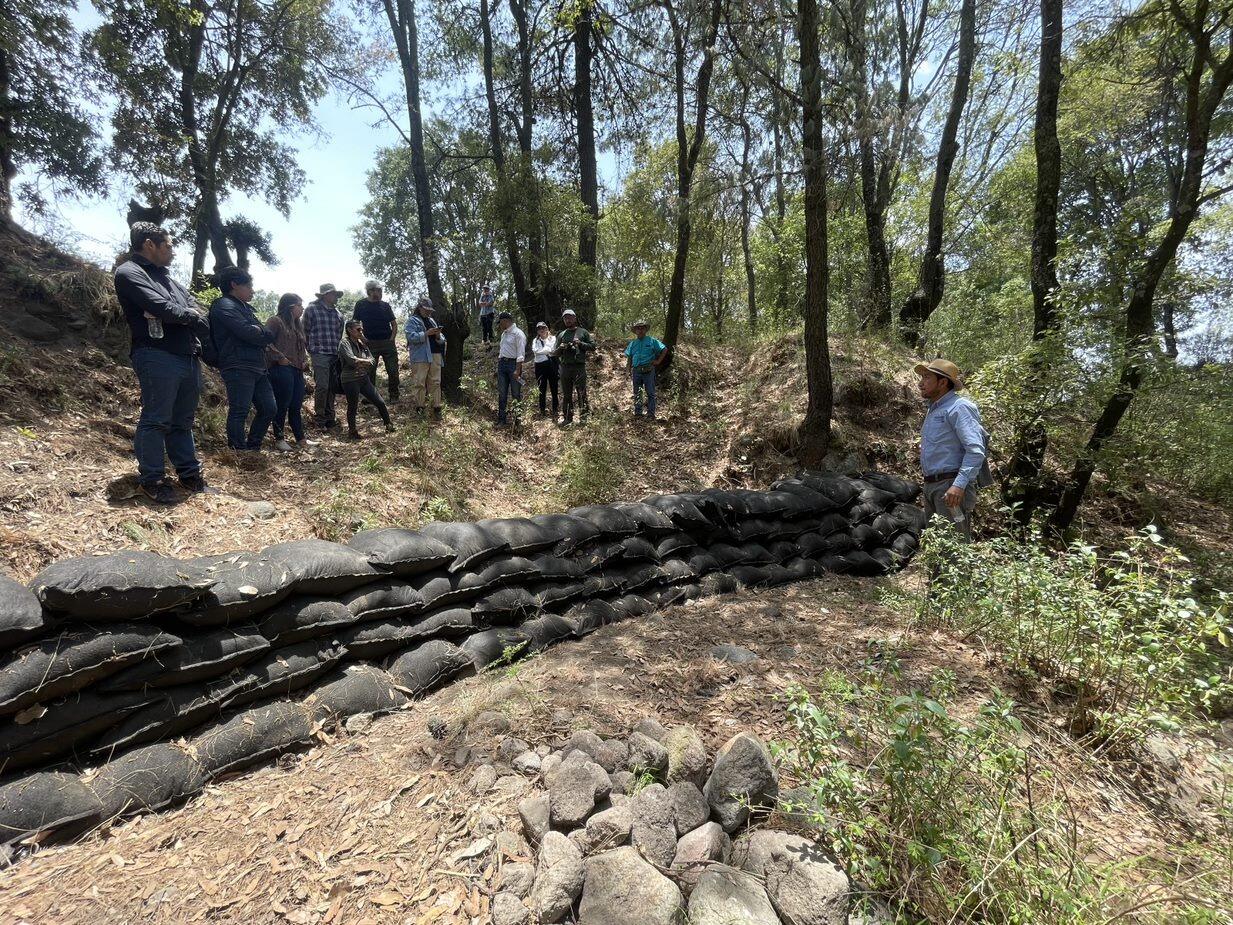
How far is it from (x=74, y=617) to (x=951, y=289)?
883 inches

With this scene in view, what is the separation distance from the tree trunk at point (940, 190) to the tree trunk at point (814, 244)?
3.54 metres

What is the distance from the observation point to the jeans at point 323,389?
20.2 feet

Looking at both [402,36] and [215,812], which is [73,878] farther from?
[402,36]

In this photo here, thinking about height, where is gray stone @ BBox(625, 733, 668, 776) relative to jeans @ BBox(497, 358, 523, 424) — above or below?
below

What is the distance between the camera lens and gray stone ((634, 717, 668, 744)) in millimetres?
2082

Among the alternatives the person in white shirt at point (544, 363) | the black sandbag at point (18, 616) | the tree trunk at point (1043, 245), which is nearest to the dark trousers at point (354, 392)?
the person in white shirt at point (544, 363)

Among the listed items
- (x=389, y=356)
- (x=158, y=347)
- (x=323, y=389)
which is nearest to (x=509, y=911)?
(x=158, y=347)

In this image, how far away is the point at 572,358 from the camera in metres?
7.40

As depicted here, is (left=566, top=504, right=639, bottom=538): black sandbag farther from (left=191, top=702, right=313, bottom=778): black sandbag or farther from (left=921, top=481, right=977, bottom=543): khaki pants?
(left=921, top=481, right=977, bottom=543): khaki pants

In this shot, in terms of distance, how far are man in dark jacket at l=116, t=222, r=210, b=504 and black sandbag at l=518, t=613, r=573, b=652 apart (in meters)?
2.74

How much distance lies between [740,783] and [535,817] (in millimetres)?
712

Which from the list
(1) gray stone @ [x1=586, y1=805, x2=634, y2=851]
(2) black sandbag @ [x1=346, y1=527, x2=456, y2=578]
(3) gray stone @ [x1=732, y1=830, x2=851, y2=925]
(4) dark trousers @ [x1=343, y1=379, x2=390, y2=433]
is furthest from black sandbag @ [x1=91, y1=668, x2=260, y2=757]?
(4) dark trousers @ [x1=343, y1=379, x2=390, y2=433]

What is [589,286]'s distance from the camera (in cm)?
1022

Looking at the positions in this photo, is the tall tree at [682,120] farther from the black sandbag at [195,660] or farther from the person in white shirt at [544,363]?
the black sandbag at [195,660]
